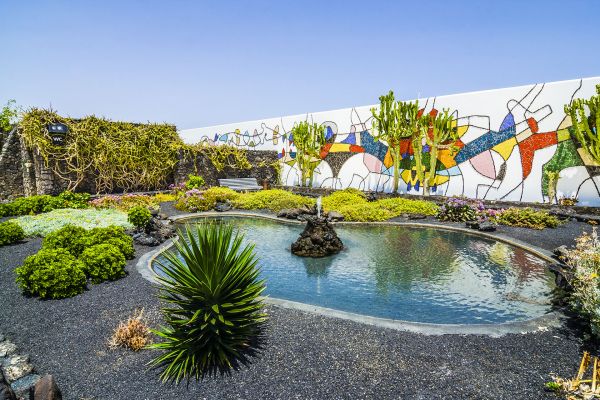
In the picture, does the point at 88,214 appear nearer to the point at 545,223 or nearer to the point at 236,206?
the point at 236,206

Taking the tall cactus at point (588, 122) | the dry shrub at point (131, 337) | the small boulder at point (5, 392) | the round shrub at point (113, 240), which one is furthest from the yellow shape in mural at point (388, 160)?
the small boulder at point (5, 392)

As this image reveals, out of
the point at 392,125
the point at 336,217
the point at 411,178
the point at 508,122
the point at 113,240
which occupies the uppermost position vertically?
the point at 392,125

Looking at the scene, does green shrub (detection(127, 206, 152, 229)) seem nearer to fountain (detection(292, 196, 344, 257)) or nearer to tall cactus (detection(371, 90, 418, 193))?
fountain (detection(292, 196, 344, 257))

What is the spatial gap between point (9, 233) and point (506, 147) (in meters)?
14.2

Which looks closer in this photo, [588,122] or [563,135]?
[588,122]

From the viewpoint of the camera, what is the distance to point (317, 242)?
736 cm

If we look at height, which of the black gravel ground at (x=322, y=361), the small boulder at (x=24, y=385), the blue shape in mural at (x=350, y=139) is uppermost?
the blue shape in mural at (x=350, y=139)

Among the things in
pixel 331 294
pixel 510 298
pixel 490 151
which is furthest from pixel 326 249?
pixel 490 151

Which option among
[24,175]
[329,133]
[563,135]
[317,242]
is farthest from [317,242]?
[24,175]

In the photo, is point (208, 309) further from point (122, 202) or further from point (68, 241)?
point (122, 202)

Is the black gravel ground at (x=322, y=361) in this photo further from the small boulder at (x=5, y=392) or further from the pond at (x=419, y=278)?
the pond at (x=419, y=278)

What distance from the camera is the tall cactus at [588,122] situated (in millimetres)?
9055

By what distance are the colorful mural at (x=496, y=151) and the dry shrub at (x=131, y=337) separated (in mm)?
11869

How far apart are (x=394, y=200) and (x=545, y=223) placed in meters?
4.65
